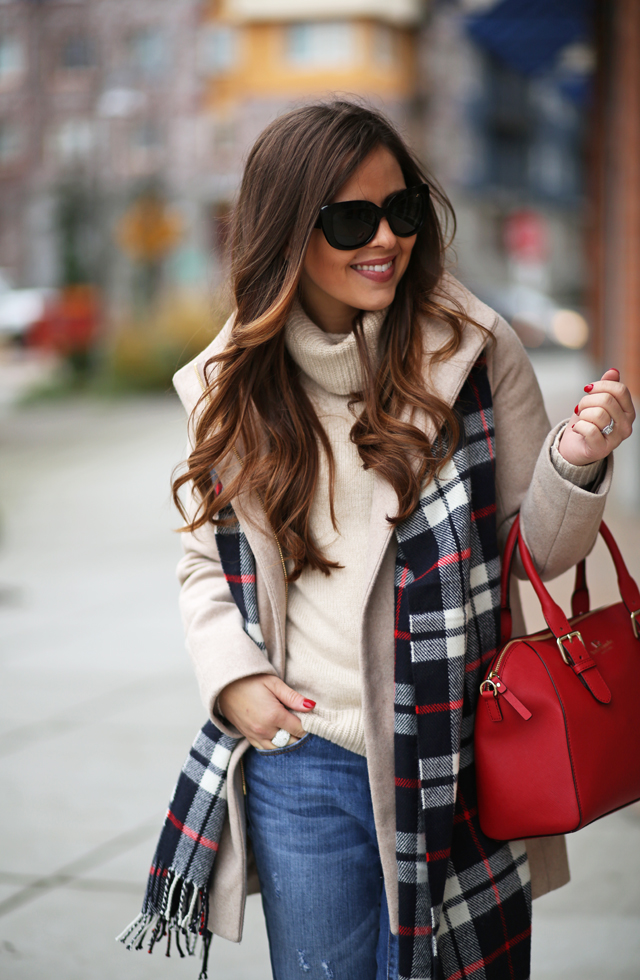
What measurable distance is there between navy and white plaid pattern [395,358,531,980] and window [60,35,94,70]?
48636 mm

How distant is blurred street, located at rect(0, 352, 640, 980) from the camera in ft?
10.0

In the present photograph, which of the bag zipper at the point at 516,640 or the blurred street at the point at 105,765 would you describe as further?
the blurred street at the point at 105,765

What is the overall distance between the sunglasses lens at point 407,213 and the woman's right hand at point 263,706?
84 centimetres

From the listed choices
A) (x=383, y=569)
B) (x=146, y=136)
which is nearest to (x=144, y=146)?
(x=146, y=136)

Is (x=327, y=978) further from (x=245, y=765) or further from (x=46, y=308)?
(x=46, y=308)

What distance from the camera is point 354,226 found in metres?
1.85

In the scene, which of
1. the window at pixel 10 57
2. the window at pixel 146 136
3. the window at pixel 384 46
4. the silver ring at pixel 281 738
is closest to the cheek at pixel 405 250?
the silver ring at pixel 281 738

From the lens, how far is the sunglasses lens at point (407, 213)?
188 centimetres

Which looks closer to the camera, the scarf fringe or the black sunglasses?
the black sunglasses

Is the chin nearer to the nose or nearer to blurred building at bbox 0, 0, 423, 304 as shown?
the nose

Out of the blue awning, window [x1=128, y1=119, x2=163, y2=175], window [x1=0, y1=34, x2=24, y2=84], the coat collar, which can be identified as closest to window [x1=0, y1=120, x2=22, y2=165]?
A: window [x1=0, y1=34, x2=24, y2=84]

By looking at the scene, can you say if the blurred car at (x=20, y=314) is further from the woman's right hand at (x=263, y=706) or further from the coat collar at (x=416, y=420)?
the woman's right hand at (x=263, y=706)

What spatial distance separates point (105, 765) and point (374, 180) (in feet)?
10.1

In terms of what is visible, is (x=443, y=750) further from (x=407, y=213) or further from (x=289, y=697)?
(x=407, y=213)
